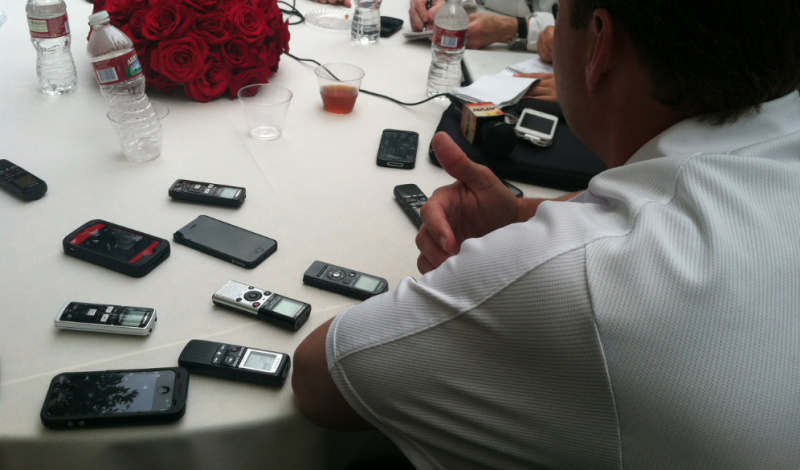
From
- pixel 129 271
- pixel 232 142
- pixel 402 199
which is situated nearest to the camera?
pixel 129 271

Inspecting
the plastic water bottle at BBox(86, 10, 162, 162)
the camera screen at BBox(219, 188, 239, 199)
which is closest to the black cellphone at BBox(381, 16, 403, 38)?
the plastic water bottle at BBox(86, 10, 162, 162)

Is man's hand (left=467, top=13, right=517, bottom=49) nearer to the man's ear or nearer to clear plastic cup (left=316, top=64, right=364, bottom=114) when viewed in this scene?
clear plastic cup (left=316, top=64, right=364, bottom=114)

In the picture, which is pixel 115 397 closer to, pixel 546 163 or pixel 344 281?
pixel 344 281

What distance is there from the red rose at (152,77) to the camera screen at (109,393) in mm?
860

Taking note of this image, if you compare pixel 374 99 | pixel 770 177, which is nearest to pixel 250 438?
pixel 770 177

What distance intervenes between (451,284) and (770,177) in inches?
12.7

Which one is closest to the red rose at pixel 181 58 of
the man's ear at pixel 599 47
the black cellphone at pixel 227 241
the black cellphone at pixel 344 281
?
the black cellphone at pixel 227 241

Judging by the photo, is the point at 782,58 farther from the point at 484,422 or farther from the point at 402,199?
the point at 402,199

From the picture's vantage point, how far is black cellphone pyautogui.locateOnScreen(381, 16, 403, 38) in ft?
6.07

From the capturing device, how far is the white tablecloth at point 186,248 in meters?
0.67

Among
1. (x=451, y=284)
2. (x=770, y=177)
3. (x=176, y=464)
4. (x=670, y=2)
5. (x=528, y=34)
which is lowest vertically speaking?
(x=176, y=464)

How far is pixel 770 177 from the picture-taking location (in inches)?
20.8

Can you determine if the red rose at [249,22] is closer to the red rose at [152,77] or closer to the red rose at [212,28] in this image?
the red rose at [212,28]

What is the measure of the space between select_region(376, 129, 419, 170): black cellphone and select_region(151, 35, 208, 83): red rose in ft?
1.53
